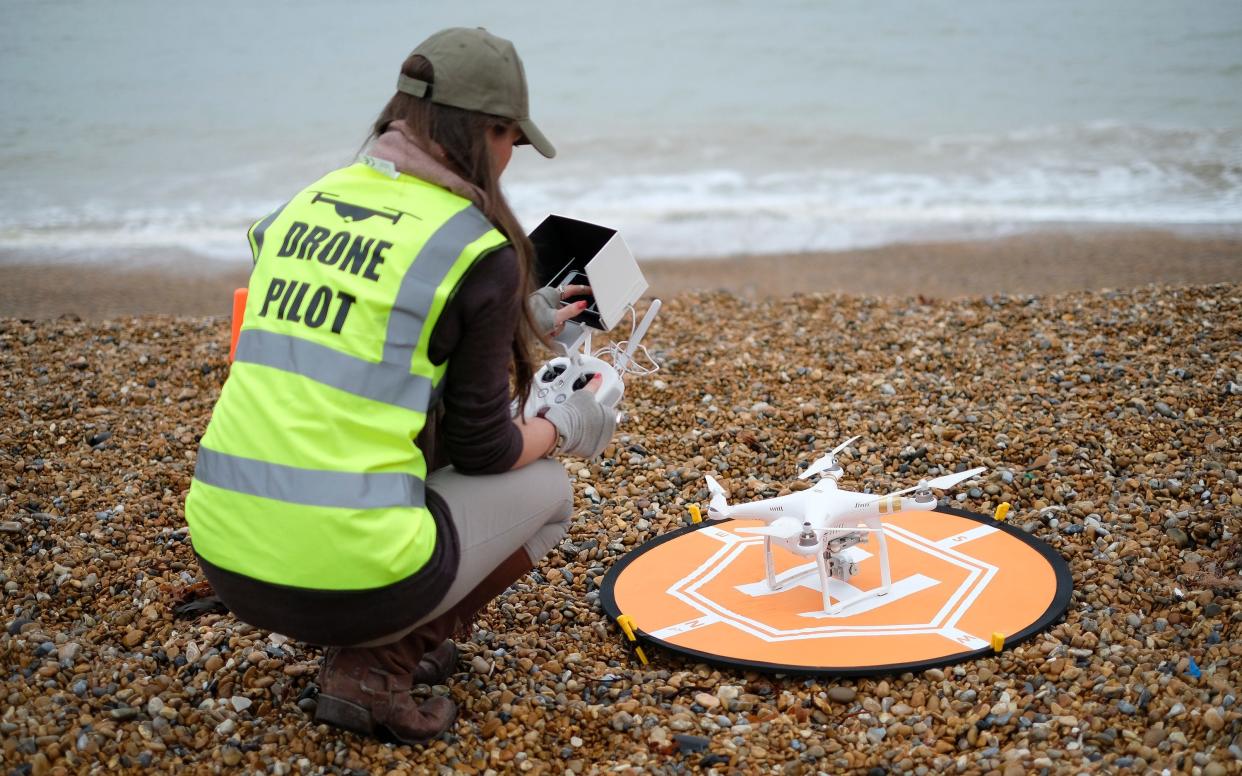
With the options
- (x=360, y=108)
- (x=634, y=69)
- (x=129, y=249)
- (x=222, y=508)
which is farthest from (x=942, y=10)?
(x=222, y=508)

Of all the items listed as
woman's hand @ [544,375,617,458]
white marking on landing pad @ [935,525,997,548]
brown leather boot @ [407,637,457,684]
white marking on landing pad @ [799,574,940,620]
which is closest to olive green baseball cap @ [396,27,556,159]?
woman's hand @ [544,375,617,458]

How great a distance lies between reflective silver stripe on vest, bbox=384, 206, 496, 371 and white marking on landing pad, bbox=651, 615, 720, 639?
50.2 inches

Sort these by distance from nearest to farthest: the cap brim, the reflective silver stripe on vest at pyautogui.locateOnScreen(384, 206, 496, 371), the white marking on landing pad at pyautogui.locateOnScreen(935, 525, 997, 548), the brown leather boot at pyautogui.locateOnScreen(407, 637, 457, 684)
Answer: the reflective silver stripe on vest at pyautogui.locateOnScreen(384, 206, 496, 371)
the cap brim
the brown leather boot at pyautogui.locateOnScreen(407, 637, 457, 684)
the white marking on landing pad at pyautogui.locateOnScreen(935, 525, 997, 548)

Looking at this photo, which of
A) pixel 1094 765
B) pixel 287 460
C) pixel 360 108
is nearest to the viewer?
pixel 287 460

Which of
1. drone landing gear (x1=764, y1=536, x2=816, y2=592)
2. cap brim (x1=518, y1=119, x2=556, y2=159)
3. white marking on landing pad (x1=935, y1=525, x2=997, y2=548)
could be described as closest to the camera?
cap brim (x1=518, y1=119, x2=556, y2=159)

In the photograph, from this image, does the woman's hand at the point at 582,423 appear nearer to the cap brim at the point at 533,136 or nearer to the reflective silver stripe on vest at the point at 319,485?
the reflective silver stripe on vest at the point at 319,485

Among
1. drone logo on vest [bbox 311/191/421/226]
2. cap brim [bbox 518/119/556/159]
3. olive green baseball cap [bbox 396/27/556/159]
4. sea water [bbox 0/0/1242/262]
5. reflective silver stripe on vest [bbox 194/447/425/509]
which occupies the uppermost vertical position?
olive green baseball cap [bbox 396/27/556/159]

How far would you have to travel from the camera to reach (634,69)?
18.4 m

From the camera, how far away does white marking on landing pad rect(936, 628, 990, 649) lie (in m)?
3.05

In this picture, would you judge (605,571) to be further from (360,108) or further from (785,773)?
(360,108)

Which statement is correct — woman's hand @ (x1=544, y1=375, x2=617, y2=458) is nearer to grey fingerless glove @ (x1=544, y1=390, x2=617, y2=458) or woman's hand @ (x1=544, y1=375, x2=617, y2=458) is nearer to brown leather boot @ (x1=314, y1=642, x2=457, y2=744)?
grey fingerless glove @ (x1=544, y1=390, x2=617, y2=458)

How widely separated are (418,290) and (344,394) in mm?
257

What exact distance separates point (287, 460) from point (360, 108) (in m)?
15.1

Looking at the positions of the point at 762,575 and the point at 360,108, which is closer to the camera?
the point at 762,575
